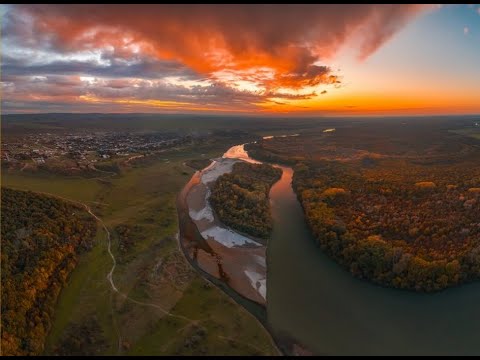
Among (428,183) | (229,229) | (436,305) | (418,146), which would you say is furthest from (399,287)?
(418,146)

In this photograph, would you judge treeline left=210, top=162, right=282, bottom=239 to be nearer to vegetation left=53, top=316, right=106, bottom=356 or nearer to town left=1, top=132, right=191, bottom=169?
vegetation left=53, top=316, right=106, bottom=356

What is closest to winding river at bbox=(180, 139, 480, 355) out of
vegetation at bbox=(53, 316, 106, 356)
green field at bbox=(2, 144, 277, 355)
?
green field at bbox=(2, 144, 277, 355)

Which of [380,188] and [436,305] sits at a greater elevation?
[380,188]

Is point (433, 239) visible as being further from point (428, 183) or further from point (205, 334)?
point (205, 334)

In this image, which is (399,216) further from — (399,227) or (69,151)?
(69,151)

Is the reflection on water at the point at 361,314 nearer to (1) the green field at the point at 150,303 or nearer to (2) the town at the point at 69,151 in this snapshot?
(1) the green field at the point at 150,303

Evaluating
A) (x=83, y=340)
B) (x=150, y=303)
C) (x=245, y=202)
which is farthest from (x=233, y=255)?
(x=83, y=340)
